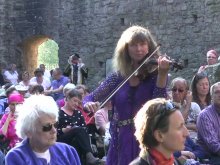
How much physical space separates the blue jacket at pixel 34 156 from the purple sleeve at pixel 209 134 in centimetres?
246

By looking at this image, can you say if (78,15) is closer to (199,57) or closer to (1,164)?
(199,57)

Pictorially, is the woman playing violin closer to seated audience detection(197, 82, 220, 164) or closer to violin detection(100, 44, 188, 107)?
violin detection(100, 44, 188, 107)

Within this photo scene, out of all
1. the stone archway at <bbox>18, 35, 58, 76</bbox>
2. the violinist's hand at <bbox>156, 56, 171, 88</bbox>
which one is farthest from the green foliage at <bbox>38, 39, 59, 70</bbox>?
the violinist's hand at <bbox>156, 56, 171, 88</bbox>

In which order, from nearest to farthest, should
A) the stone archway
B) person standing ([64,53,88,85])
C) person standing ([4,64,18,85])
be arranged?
person standing ([64,53,88,85]) < person standing ([4,64,18,85]) < the stone archway

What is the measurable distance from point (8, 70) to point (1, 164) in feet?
45.6

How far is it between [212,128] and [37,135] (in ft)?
9.23

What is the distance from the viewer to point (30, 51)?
21922mm

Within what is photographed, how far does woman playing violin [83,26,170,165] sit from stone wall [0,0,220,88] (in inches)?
393

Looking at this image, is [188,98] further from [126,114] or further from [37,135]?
[37,135]

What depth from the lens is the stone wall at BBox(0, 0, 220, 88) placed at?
593 inches

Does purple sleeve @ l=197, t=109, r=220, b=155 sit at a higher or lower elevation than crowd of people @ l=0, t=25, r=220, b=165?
lower

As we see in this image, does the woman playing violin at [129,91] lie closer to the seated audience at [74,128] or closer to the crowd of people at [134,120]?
the crowd of people at [134,120]

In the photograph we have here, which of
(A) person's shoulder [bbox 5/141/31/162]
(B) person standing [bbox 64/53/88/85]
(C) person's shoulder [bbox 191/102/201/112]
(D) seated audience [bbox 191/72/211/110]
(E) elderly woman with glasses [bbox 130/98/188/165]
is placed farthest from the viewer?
(B) person standing [bbox 64/53/88/85]

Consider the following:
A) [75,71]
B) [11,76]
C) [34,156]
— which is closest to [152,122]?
[34,156]
